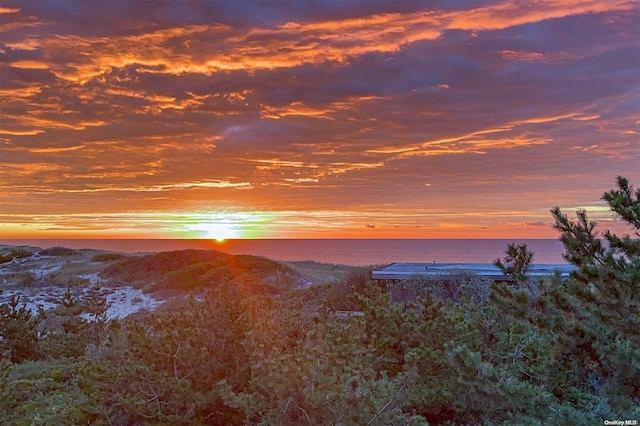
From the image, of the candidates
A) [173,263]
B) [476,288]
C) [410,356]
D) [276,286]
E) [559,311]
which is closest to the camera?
[559,311]

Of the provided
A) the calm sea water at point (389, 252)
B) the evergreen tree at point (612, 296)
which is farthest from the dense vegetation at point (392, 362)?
the calm sea water at point (389, 252)

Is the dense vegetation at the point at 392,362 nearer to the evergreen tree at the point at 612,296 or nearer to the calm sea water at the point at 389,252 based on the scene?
the evergreen tree at the point at 612,296

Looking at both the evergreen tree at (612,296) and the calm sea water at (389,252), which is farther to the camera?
the calm sea water at (389,252)

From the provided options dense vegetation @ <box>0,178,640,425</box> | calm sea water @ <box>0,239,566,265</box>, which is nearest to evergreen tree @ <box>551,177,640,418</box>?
dense vegetation @ <box>0,178,640,425</box>

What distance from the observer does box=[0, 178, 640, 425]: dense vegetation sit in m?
5.14

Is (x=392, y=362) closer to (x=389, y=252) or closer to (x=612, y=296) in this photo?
(x=612, y=296)

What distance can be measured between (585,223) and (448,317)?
2712 millimetres

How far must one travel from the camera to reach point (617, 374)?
5.23 m

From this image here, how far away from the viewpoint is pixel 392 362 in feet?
25.3

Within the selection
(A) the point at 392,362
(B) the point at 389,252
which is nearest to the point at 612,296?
(A) the point at 392,362

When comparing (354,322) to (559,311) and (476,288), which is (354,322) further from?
(476,288)

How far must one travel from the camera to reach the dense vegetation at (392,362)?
5137 millimetres

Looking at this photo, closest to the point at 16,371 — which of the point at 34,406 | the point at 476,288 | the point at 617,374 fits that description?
the point at 34,406

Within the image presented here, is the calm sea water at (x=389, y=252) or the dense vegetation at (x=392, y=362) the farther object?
the calm sea water at (x=389, y=252)
